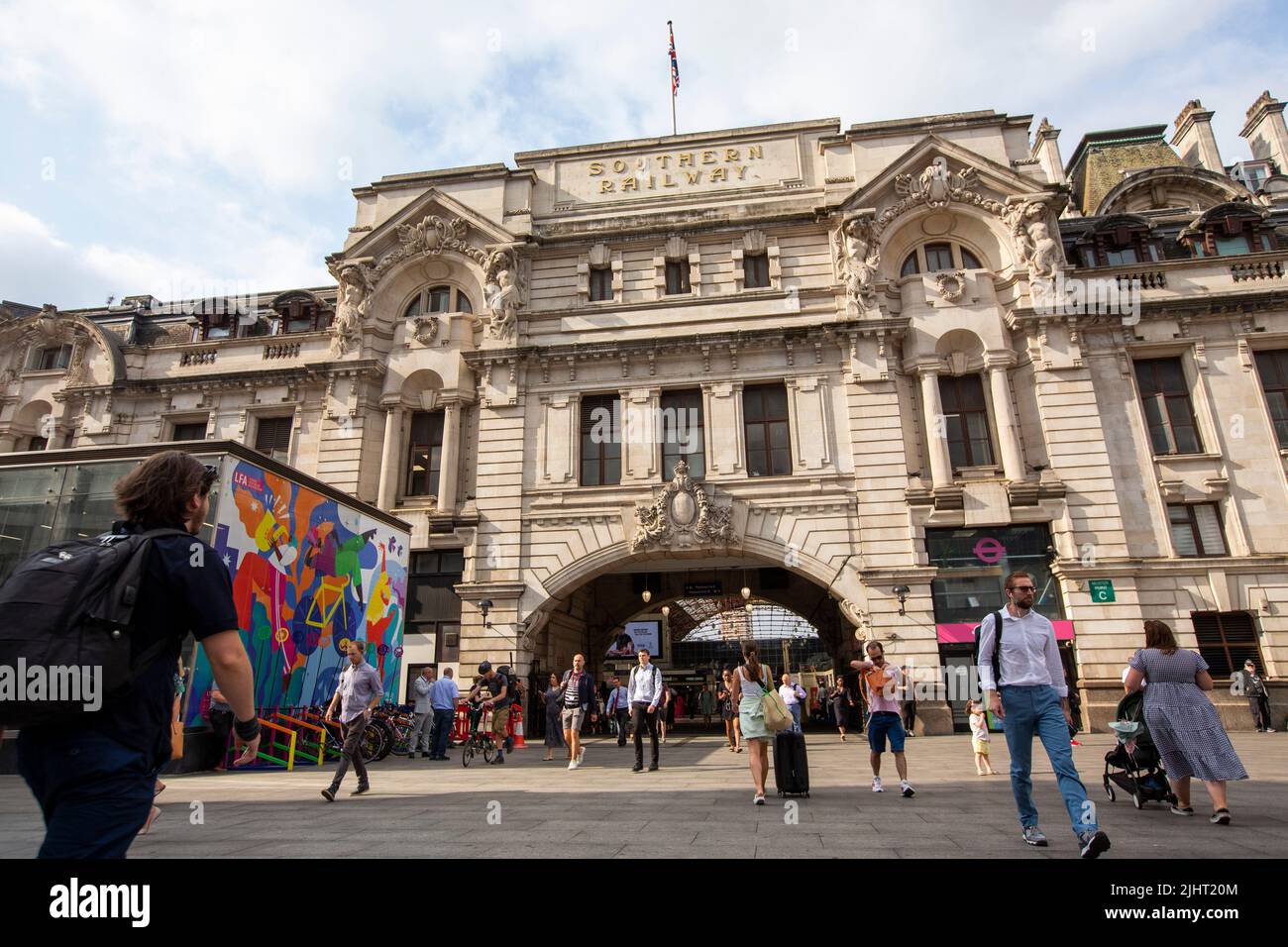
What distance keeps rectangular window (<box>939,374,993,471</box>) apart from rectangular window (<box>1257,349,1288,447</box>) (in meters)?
8.48

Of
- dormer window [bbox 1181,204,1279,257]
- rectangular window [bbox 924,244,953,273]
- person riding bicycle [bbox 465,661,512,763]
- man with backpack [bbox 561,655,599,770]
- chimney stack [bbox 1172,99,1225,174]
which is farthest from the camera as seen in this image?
chimney stack [bbox 1172,99,1225,174]

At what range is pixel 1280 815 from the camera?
7312 millimetres

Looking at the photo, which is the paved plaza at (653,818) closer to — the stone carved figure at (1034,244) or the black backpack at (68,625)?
the black backpack at (68,625)

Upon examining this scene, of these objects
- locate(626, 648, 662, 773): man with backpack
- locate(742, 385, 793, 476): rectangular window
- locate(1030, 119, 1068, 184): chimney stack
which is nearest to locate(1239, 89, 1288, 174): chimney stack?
locate(1030, 119, 1068, 184): chimney stack

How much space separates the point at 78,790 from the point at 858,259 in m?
25.6

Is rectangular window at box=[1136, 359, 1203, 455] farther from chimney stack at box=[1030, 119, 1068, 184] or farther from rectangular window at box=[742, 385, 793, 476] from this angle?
chimney stack at box=[1030, 119, 1068, 184]

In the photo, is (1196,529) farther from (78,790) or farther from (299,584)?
(78,790)

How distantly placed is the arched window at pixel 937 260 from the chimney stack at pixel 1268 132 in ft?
78.3

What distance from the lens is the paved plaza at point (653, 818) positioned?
19.9 ft

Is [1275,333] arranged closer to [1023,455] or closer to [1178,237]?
[1178,237]

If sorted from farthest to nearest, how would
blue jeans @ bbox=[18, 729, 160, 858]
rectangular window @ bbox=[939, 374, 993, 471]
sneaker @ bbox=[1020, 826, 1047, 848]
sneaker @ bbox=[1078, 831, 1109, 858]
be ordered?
rectangular window @ bbox=[939, 374, 993, 471] → sneaker @ bbox=[1020, 826, 1047, 848] → sneaker @ bbox=[1078, 831, 1109, 858] → blue jeans @ bbox=[18, 729, 160, 858]

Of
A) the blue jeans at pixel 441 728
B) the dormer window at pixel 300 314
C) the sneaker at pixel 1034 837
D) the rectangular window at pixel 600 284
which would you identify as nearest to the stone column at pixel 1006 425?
the rectangular window at pixel 600 284

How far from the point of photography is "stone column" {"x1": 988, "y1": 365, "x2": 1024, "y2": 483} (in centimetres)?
2267
